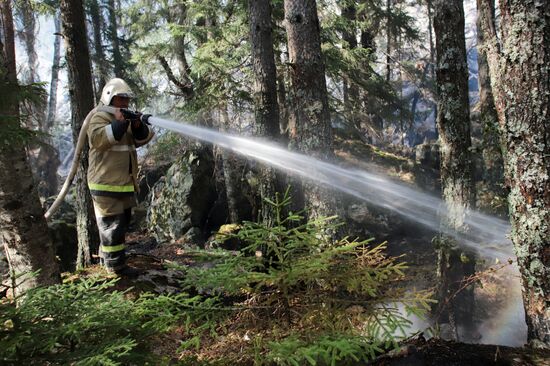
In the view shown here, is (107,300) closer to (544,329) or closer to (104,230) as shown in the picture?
(104,230)

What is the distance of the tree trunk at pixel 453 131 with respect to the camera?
6309mm

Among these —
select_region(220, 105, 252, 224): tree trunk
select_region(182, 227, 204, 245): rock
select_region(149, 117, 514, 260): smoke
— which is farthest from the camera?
select_region(220, 105, 252, 224): tree trunk

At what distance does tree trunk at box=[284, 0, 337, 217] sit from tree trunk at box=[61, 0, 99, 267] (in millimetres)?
3458

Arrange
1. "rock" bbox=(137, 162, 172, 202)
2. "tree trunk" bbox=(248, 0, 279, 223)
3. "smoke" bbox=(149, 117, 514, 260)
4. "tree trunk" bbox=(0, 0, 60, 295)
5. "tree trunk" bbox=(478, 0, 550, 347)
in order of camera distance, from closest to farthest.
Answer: "tree trunk" bbox=(478, 0, 550, 347), "tree trunk" bbox=(0, 0, 60, 295), "smoke" bbox=(149, 117, 514, 260), "tree trunk" bbox=(248, 0, 279, 223), "rock" bbox=(137, 162, 172, 202)

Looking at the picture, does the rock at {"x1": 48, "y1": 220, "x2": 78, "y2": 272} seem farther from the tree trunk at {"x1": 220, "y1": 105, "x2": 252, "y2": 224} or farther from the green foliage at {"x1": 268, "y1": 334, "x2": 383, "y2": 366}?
the green foliage at {"x1": 268, "y1": 334, "x2": 383, "y2": 366}

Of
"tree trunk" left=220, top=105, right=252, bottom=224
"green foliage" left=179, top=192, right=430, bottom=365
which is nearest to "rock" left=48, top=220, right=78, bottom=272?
"tree trunk" left=220, top=105, right=252, bottom=224

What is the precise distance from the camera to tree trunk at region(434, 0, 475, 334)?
631 cm

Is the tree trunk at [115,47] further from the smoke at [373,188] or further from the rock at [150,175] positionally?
the smoke at [373,188]

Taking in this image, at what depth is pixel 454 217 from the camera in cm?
662

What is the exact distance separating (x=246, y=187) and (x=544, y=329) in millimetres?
9994

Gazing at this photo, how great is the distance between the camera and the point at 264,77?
28.3ft

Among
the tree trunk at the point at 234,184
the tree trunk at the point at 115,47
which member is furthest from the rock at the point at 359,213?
the tree trunk at the point at 115,47

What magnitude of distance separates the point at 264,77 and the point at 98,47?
15.9 meters

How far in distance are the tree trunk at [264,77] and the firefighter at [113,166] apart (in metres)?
3.98
